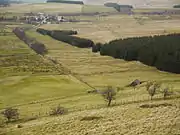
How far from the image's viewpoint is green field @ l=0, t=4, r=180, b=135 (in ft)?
176

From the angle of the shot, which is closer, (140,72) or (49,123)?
(49,123)

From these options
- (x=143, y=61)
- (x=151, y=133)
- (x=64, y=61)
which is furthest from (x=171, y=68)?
(x=151, y=133)

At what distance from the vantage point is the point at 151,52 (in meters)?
158

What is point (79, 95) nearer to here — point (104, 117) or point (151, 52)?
point (104, 117)

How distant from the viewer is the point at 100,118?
58.4m

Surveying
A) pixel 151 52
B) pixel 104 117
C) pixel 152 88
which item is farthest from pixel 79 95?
pixel 151 52

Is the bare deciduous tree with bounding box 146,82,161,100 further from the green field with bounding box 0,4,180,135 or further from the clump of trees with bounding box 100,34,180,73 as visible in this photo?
the clump of trees with bounding box 100,34,180,73

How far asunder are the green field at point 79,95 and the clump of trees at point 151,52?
4267 millimetres

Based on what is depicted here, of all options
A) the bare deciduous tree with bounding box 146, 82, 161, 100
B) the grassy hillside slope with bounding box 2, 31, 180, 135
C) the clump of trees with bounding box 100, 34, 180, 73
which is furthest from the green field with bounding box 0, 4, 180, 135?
the clump of trees with bounding box 100, 34, 180, 73

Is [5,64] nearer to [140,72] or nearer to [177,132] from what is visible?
[140,72]

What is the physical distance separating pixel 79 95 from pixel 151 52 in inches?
2655

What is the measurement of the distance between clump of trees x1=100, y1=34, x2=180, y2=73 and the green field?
14.0ft

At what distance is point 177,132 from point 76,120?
56.6 feet

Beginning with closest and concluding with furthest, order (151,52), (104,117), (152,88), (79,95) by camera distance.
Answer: (104,117) < (152,88) < (79,95) < (151,52)
